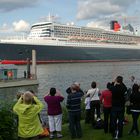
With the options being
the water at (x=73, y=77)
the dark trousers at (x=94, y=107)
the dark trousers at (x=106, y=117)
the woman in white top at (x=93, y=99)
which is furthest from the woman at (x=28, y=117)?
the water at (x=73, y=77)

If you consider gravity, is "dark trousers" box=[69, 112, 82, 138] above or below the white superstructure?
below

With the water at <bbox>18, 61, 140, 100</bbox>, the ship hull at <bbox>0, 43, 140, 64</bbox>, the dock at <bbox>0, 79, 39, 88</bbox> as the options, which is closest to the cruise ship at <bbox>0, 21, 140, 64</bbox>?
the ship hull at <bbox>0, 43, 140, 64</bbox>

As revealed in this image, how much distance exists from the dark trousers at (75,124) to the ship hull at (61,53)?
60.1 m

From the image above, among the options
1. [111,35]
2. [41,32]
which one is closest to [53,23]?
[41,32]

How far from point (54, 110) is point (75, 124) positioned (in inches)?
30.9

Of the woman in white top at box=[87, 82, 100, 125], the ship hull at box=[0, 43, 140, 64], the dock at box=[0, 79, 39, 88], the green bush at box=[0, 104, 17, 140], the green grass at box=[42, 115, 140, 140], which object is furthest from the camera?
the ship hull at box=[0, 43, 140, 64]

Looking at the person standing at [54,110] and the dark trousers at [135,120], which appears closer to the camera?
the person standing at [54,110]

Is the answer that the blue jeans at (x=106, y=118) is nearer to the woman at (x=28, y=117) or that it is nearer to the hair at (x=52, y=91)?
the hair at (x=52, y=91)

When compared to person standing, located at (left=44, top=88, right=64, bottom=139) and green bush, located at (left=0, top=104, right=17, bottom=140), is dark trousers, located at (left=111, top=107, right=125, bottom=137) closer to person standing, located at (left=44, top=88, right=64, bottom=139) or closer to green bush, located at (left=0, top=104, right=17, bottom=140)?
person standing, located at (left=44, top=88, right=64, bottom=139)

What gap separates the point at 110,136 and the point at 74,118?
1.06 meters

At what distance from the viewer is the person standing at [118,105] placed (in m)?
8.87

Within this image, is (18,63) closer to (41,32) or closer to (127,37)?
(41,32)

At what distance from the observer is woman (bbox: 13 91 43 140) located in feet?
24.0

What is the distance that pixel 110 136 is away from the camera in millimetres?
9703
